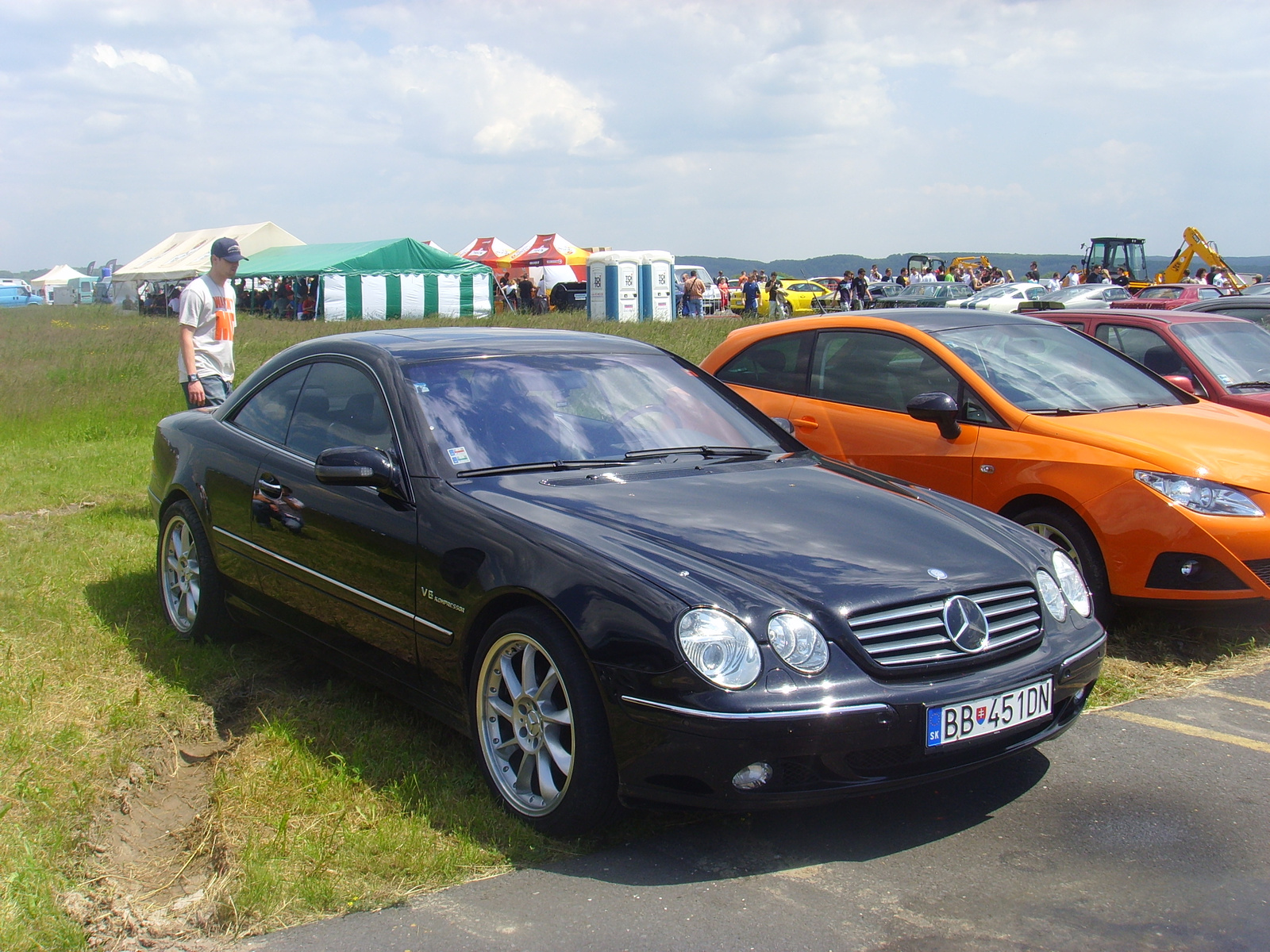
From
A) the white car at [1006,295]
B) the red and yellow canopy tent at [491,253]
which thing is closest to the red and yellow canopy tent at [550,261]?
the red and yellow canopy tent at [491,253]

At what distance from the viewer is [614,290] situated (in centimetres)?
3061

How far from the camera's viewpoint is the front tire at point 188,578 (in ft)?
16.9

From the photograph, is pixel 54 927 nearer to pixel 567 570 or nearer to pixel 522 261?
pixel 567 570

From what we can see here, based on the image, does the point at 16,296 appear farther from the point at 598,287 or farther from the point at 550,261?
the point at 598,287

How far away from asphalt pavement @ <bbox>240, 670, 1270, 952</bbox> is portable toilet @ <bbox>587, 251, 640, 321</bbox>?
27.1 m

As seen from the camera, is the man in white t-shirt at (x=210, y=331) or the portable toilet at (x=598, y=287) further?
the portable toilet at (x=598, y=287)

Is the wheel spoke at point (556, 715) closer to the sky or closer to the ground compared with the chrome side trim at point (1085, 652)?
closer to the ground

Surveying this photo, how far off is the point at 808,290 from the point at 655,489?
41.0m

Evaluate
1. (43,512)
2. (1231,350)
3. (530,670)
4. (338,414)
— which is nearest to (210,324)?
(43,512)

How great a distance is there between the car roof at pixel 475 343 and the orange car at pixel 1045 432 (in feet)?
5.87

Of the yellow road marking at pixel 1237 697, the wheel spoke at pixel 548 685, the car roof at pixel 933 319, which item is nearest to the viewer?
the wheel spoke at pixel 548 685

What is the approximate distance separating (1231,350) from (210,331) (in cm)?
711

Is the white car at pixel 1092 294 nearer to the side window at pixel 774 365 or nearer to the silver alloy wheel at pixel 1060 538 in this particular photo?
the side window at pixel 774 365

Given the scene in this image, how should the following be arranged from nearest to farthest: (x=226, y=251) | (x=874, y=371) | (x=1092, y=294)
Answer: (x=874, y=371) < (x=226, y=251) < (x=1092, y=294)
